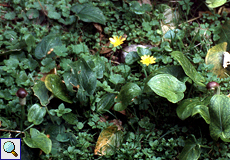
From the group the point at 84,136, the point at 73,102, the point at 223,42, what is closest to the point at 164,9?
the point at 223,42

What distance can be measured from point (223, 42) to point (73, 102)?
165 cm

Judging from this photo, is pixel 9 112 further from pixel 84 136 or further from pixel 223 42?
pixel 223 42

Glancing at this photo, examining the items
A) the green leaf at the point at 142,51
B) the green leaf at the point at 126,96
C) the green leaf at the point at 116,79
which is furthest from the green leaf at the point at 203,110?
the green leaf at the point at 142,51

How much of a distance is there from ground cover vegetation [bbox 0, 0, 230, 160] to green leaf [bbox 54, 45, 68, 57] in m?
0.01

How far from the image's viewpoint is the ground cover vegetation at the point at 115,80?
207cm

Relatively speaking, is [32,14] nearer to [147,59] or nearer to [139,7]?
[139,7]

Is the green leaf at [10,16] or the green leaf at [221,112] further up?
the green leaf at [10,16]

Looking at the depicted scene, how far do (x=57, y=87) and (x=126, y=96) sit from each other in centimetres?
63

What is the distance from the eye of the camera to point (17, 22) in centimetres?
298

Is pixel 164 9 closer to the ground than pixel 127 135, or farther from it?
farther from it

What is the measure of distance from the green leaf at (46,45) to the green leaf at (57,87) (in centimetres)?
44

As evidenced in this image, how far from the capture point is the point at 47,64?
8.48 feet

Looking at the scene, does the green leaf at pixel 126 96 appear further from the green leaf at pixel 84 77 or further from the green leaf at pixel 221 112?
the green leaf at pixel 221 112

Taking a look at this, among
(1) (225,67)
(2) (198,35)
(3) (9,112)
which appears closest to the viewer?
(3) (9,112)
